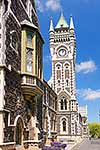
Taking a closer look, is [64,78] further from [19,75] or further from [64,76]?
[19,75]

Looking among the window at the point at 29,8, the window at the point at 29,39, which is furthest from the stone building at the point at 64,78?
the window at the point at 29,39

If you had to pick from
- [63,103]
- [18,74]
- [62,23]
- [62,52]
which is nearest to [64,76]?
[62,52]

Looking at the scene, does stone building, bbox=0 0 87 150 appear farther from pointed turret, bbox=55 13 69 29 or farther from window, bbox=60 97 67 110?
pointed turret, bbox=55 13 69 29

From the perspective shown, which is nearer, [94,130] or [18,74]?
[18,74]

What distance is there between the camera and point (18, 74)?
64.7 ft

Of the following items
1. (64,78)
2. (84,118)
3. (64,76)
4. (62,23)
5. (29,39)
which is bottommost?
(84,118)

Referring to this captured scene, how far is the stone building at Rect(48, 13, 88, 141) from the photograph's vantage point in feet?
208

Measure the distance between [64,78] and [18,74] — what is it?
157 ft

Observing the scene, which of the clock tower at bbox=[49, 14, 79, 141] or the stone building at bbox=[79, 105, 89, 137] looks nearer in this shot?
the clock tower at bbox=[49, 14, 79, 141]

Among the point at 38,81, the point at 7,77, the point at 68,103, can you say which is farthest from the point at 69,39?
the point at 7,77

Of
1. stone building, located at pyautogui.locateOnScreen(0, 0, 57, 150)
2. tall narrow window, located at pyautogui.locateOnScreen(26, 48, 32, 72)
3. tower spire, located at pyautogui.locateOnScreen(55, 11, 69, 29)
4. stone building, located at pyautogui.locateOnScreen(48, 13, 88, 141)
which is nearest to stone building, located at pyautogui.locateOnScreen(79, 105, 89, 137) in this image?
stone building, located at pyautogui.locateOnScreen(48, 13, 88, 141)

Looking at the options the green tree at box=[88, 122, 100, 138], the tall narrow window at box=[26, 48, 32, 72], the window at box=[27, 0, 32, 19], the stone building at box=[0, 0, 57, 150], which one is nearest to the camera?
the stone building at box=[0, 0, 57, 150]

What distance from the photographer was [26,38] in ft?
68.9

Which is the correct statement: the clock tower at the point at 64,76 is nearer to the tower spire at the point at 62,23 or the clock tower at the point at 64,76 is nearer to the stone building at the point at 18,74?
the tower spire at the point at 62,23
